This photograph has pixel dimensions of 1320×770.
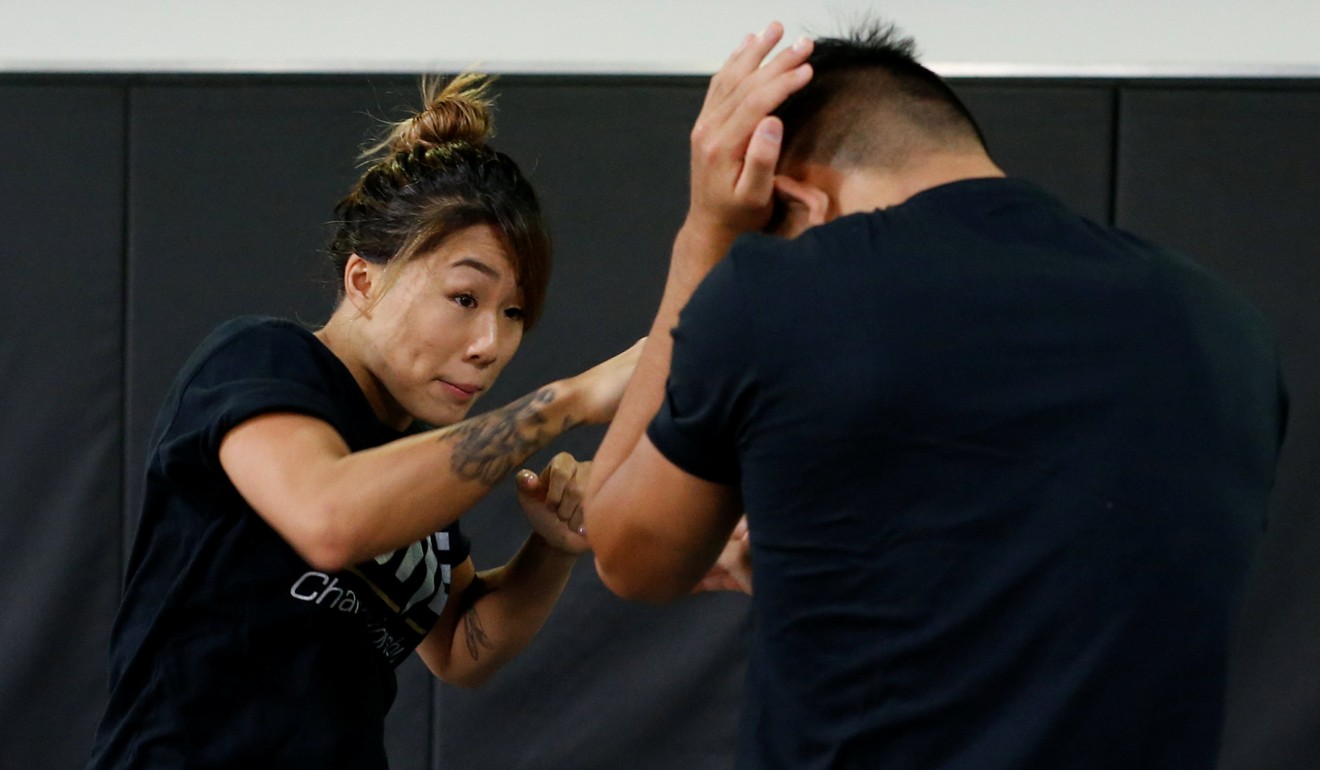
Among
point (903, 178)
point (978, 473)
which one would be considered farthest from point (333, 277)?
point (978, 473)

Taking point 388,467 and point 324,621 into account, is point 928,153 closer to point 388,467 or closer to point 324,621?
point 388,467

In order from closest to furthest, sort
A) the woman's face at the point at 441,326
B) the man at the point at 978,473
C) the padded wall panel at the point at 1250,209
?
the man at the point at 978,473 < the woman's face at the point at 441,326 < the padded wall panel at the point at 1250,209

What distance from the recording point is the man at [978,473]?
864 mm

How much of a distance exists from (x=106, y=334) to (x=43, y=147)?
47 centimetres

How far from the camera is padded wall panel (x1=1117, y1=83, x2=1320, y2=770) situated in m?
2.86

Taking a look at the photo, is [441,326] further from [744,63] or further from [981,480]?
[981,480]

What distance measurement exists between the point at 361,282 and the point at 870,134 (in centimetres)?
83

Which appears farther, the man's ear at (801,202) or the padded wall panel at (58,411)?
the padded wall panel at (58,411)

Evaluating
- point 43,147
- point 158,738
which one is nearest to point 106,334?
point 43,147

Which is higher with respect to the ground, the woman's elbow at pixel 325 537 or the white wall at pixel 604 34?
the white wall at pixel 604 34

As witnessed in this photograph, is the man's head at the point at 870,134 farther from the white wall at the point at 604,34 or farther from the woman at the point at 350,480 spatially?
the white wall at the point at 604,34

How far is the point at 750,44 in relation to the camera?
107 centimetres

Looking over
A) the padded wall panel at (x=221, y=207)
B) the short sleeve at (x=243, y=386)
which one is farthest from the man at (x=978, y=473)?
the padded wall panel at (x=221, y=207)

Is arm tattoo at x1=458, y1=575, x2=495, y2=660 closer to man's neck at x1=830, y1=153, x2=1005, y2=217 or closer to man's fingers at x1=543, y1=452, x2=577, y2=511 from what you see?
man's fingers at x1=543, y1=452, x2=577, y2=511
